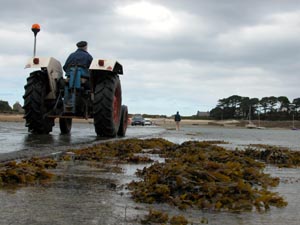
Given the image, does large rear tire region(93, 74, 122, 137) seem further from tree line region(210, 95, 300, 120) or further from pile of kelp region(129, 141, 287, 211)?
tree line region(210, 95, 300, 120)

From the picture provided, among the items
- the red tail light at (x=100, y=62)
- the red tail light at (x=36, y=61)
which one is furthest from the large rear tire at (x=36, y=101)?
the red tail light at (x=100, y=62)

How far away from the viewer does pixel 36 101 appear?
1059cm

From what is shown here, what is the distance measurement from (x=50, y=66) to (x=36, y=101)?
98 cm

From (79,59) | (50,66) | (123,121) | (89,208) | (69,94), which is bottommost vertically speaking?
(89,208)

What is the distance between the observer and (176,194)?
133 inches

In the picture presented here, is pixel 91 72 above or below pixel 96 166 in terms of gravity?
above

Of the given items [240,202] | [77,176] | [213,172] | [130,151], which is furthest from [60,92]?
[240,202]

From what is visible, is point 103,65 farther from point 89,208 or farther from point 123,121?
point 89,208

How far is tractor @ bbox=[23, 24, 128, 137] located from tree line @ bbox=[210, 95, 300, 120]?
125 meters

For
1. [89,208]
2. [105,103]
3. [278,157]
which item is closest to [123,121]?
[105,103]

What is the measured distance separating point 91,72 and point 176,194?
7730 mm

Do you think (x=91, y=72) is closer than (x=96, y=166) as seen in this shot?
No

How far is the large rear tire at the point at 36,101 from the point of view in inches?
417

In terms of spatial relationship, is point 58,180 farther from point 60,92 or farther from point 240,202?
point 60,92
